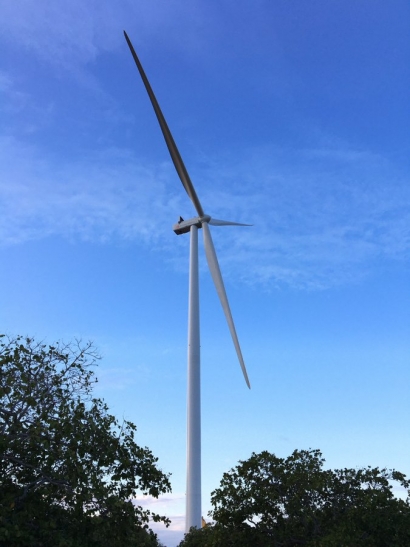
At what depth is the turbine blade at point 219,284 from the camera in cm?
4678

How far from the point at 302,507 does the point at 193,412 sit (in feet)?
42.7

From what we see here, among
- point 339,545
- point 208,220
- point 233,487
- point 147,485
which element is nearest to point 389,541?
point 339,545

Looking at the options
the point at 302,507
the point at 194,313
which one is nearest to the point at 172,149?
the point at 194,313

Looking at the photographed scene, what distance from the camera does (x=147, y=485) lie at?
23.6 metres

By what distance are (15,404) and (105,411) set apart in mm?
3690

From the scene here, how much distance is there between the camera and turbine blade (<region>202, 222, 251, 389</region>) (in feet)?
153

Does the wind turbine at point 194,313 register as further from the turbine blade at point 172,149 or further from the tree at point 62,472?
the tree at point 62,472

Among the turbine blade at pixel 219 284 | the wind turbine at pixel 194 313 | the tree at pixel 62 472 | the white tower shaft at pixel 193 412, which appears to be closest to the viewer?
the tree at pixel 62 472

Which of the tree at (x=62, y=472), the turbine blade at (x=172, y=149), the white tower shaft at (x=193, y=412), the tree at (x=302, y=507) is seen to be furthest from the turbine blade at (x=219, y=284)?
the tree at (x=62, y=472)

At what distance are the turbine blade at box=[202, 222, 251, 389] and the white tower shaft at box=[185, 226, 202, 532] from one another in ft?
4.36

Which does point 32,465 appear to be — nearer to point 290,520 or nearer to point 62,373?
point 62,373

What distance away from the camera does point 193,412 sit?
44.3m

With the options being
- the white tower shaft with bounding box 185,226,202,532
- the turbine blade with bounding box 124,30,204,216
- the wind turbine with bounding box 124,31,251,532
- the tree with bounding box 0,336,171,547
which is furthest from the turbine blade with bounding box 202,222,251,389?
the tree with bounding box 0,336,171,547

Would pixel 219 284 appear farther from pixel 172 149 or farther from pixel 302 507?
pixel 302 507
